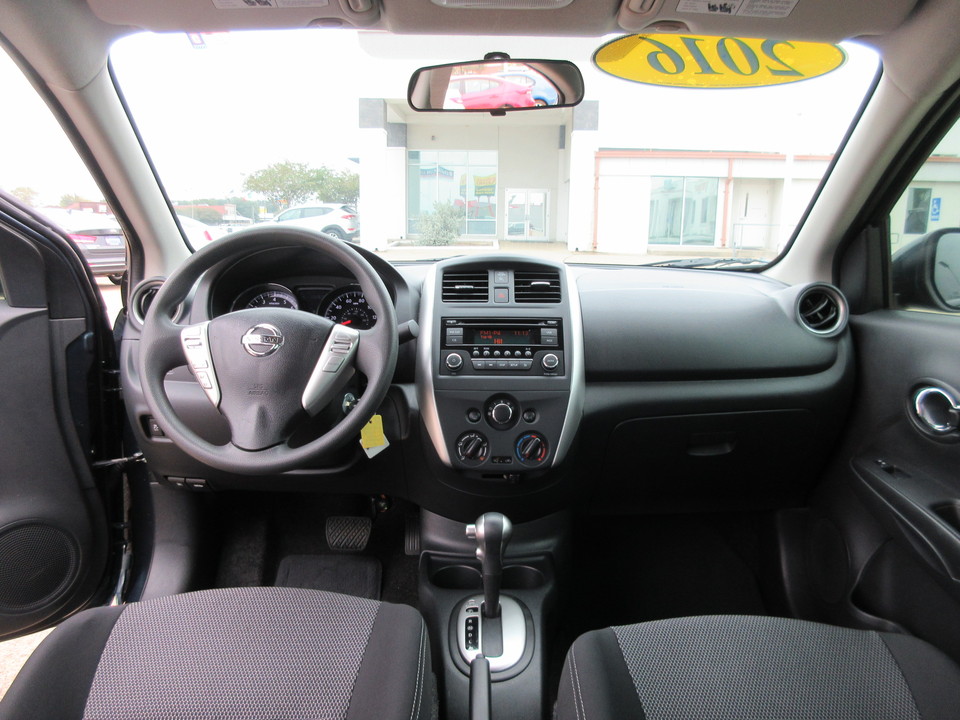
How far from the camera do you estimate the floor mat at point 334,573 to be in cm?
239

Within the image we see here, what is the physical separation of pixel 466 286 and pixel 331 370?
1.98 ft

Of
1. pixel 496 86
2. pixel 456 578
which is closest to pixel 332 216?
pixel 496 86

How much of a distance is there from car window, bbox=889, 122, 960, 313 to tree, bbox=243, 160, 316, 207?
1.99 metres

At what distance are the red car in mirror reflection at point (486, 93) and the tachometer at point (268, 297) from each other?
820mm

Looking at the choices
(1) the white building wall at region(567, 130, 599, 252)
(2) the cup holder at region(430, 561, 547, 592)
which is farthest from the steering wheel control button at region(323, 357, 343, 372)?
(1) the white building wall at region(567, 130, 599, 252)

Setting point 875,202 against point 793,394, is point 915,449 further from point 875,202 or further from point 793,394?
point 875,202

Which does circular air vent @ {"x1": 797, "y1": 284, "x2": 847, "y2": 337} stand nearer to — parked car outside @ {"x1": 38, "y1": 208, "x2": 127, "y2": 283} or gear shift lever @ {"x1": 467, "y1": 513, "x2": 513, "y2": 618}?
gear shift lever @ {"x1": 467, "y1": 513, "x2": 513, "y2": 618}

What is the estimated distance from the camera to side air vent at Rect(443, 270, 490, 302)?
6.03 feet

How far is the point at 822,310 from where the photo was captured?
1997 mm

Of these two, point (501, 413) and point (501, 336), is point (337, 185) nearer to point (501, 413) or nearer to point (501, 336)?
point (501, 336)

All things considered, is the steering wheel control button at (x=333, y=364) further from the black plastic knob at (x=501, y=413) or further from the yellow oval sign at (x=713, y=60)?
the yellow oval sign at (x=713, y=60)

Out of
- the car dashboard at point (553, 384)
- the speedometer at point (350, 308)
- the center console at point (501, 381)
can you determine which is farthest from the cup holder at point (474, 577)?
the speedometer at point (350, 308)

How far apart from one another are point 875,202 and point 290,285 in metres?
1.88

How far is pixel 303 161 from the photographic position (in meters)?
2.19
